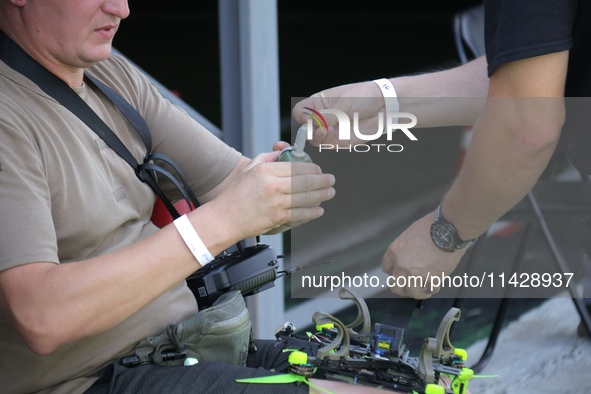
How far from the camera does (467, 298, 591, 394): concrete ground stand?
79.6 inches

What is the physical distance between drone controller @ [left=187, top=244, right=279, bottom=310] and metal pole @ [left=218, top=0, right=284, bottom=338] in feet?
2.27

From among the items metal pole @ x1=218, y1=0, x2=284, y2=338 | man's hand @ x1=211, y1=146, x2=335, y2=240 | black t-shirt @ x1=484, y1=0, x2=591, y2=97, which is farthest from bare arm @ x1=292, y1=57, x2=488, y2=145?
metal pole @ x1=218, y1=0, x2=284, y2=338

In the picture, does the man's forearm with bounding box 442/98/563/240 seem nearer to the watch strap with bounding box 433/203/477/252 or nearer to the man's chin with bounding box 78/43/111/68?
the watch strap with bounding box 433/203/477/252

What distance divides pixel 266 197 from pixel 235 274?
1.08ft

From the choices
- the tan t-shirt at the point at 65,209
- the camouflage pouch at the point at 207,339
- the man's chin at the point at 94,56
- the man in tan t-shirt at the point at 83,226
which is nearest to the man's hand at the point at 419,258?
the man in tan t-shirt at the point at 83,226

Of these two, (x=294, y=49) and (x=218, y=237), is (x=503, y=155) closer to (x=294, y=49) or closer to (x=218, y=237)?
(x=218, y=237)

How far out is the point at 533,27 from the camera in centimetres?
74

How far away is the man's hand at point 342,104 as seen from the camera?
1.15 metres

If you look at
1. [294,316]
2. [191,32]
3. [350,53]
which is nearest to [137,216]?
[294,316]

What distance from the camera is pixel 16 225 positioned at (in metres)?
0.80

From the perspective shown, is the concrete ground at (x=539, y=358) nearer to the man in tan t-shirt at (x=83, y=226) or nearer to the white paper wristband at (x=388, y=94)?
the white paper wristband at (x=388, y=94)

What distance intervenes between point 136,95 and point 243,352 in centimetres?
69

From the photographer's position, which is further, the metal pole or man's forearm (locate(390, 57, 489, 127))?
the metal pole

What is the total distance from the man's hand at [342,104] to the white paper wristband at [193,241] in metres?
0.40
